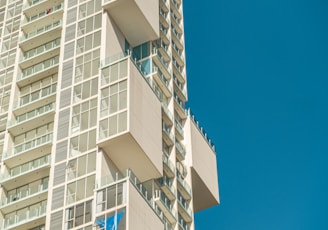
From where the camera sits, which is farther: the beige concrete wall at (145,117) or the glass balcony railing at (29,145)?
the glass balcony railing at (29,145)

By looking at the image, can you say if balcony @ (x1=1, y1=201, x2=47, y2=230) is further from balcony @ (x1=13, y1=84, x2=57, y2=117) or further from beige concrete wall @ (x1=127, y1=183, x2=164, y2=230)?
balcony @ (x1=13, y1=84, x2=57, y2=117)

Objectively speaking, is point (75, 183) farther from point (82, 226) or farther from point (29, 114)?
point (29, 114)

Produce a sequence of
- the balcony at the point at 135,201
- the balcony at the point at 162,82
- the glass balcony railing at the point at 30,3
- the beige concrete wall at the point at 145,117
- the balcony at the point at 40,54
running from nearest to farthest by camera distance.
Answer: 1. the balcony at the point at 135,201
2. the beige concrete wall at the point at 145,117
3. the balcony at the point at 162,82
4. the balcony at the point at 40,54
5. the glass balcony railing at the point at 30,3

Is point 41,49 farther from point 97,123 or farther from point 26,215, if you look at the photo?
point 26,215

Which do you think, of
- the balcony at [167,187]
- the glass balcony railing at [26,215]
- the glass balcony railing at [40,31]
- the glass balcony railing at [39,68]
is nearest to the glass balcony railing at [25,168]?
the glass balcony railing at [26,215]

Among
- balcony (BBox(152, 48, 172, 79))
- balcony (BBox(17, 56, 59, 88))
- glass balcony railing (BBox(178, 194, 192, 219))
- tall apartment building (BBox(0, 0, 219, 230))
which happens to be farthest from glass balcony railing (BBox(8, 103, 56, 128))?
glass balcony railing (BBox(178, 194, 192, 219))

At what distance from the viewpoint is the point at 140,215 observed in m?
64.6

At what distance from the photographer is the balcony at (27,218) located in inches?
2699

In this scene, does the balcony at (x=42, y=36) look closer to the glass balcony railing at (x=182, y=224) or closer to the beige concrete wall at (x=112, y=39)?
the beige concrete wall at (x=112, y=39)

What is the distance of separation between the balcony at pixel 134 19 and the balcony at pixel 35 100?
9234mm

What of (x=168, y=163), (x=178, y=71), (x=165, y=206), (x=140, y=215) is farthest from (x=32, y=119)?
(x=178, y=71)

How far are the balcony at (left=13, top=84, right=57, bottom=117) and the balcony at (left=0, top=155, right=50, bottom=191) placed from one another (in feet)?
20.9

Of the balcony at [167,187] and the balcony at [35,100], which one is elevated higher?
the balcony at [35,100]

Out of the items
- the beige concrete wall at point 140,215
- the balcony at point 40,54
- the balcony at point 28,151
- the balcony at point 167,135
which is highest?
the balcony at point 40,54
